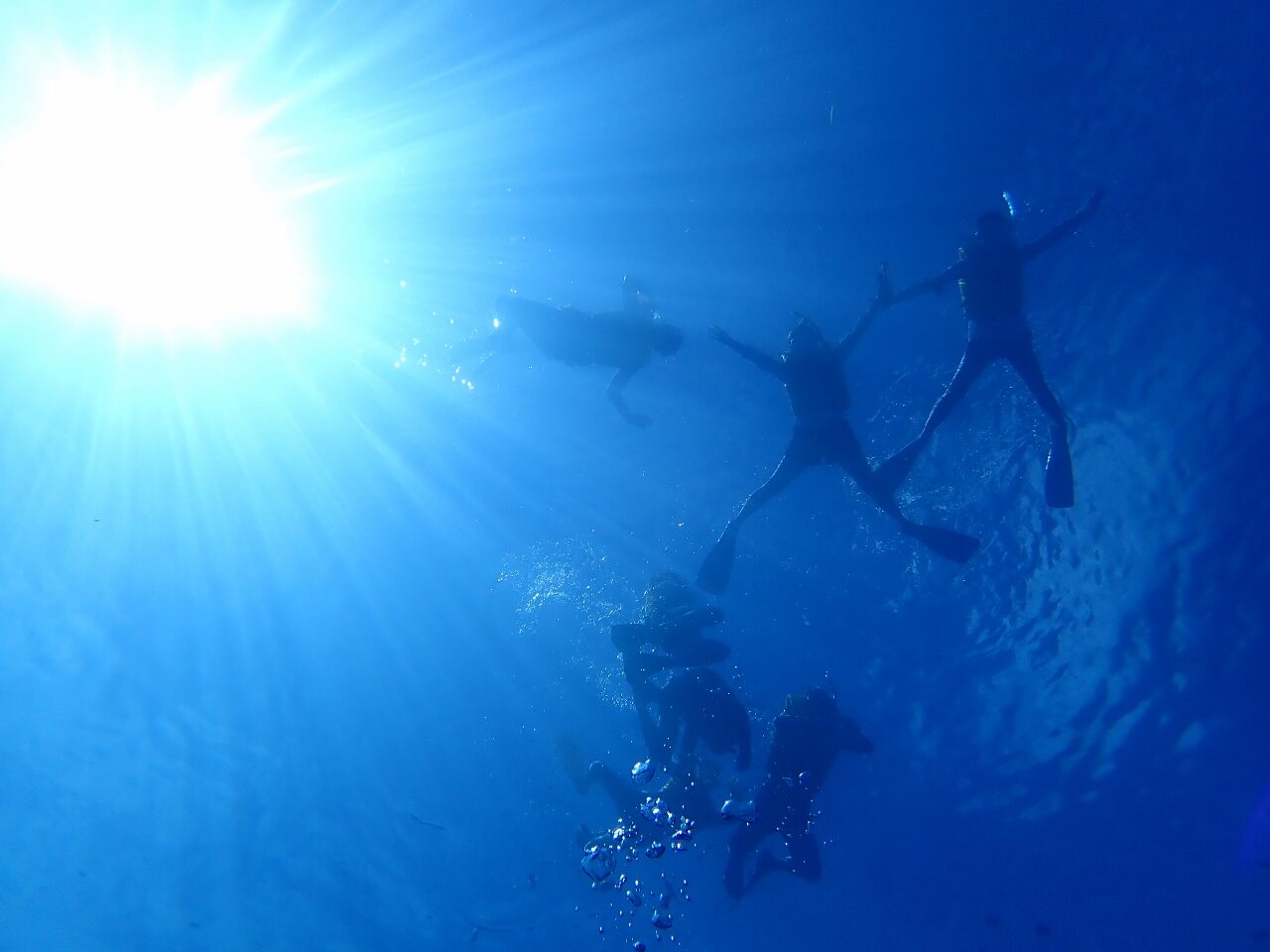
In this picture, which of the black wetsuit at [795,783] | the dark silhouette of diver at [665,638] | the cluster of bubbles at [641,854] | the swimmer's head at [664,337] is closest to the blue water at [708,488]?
the cluster of bubbles at [641,854]

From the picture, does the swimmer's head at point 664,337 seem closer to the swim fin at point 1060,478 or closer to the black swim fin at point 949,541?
the black swim fin at point 949,541

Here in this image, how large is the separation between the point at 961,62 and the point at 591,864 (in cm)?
2205

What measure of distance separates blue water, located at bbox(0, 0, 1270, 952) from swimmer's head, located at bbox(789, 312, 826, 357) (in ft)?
12.3

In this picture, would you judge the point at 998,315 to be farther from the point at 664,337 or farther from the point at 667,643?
the point at 667,643

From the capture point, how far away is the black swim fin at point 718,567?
1080 cm

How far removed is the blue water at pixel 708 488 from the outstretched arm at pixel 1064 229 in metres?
3.50

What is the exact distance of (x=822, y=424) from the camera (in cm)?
1008

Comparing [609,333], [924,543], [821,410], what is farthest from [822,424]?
[609,333]

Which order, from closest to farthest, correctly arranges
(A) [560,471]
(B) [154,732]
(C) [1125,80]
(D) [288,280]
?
(C) [1125,80] → (D) [288,280] → (A) [560,471] → (B) [154,732]

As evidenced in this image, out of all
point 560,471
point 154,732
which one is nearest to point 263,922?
point 154,732

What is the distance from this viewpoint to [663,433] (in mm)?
15195

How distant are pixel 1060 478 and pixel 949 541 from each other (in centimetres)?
159

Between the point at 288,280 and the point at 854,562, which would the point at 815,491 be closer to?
the point at 854,562

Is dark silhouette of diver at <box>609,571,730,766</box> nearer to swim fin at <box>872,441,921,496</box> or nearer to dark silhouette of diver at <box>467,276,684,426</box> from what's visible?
dark silhouette of diver at <box>467,276,684,426</box>
